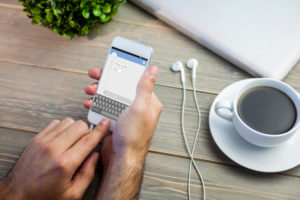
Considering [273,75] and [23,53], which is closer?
[273,75]

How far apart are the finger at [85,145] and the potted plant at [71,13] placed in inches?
11.8

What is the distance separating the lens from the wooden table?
637mm

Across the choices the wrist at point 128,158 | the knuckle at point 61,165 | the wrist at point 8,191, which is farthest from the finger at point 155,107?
the wrist at point 8,191

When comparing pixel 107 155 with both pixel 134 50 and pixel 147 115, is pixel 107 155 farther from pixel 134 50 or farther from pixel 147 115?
pixel 134 50

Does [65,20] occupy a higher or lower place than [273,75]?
lower

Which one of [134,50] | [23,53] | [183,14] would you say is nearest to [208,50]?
[183,14]

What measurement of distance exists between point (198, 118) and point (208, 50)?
21cm

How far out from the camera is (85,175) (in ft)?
2.04

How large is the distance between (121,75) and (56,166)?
0.26 meters

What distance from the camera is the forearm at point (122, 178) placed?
0.60 metres

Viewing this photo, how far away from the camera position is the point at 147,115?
24.1 inches

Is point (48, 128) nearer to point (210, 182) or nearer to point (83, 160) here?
point (83, 160)

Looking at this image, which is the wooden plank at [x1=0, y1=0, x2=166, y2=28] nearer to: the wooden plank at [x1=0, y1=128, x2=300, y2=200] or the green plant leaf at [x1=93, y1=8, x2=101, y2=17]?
the green plant leaf at [x1=93, y1=8, x2=101, y2=17]

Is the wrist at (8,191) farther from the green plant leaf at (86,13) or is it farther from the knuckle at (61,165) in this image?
the green plant leaf at (86,13)
